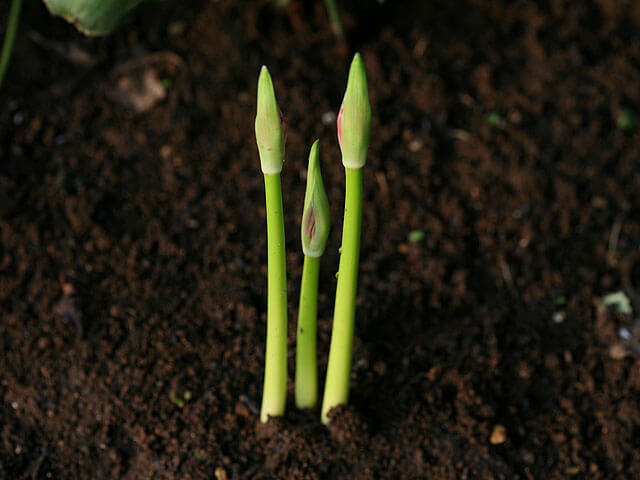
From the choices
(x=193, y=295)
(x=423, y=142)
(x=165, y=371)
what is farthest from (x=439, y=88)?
(x=165, y=371)

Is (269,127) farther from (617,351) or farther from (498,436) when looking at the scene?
(617,351)

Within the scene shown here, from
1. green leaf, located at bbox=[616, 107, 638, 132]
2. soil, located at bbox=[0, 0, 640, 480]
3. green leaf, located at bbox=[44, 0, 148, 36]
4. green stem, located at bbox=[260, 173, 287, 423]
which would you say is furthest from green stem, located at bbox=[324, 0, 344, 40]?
green stem, located at bbox=[260, 173, 287, 423]

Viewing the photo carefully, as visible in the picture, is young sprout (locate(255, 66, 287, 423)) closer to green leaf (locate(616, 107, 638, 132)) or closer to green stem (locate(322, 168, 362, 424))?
green stem (locate(322, 168, 362, 424))

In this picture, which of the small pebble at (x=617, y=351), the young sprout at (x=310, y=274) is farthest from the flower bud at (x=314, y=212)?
the small pebble at (x=617, y=351)

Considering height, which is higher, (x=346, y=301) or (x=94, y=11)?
(x=94, y=11)

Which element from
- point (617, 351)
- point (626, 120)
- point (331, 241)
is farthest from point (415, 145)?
point (617, 351)
